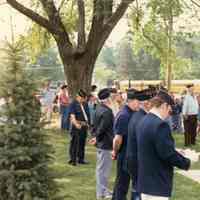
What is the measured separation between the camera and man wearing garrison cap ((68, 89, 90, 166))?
13.4m

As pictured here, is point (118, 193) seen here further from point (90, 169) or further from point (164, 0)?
point (164, 0)

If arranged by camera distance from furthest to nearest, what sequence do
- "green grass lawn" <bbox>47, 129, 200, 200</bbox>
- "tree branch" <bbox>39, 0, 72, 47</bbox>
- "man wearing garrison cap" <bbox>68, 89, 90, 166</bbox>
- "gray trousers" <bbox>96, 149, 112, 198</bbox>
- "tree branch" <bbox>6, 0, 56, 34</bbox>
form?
"tree branch" <bbox>39, 0, 72, 47</bbox>, "tree branch" <bbox>6, 0, 56, 34</bbox>, "man wearing garrison cap" <bbox>68, 89, 90, 166</bbox>, "green grass lawn" <bbox>47, 129, 200, 200</bbox>, "gray trousers" <bbox>96, 149, 112, 198</bbox>

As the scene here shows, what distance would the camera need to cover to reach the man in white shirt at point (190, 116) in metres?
17.6

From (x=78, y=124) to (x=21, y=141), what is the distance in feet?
23.4

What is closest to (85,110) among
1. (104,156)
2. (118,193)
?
(104,156)

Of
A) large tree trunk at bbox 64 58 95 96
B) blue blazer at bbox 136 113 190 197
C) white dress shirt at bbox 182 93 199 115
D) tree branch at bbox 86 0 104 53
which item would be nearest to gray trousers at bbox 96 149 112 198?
blue blazer at bbox 136 113 190 197

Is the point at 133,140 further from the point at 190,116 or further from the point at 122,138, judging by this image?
the point at 190,116

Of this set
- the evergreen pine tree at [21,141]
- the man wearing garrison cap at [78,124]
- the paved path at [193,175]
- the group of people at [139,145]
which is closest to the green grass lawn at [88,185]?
the paved path at [193,175]

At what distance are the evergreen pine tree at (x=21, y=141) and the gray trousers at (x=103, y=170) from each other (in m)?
3.54

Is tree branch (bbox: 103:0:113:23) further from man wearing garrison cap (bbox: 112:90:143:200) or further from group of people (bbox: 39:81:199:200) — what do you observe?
man wearing garrison cap (bbox: 112:90:143:200)

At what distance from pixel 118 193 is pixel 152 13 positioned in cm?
1613

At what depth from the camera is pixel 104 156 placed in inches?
388

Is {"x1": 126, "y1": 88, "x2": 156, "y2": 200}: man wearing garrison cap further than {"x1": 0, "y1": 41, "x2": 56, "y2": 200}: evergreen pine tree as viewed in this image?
Yes

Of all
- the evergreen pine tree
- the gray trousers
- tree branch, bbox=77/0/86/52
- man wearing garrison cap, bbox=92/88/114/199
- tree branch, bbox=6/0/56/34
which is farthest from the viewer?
tree branch, bbox=77/0/86/52
